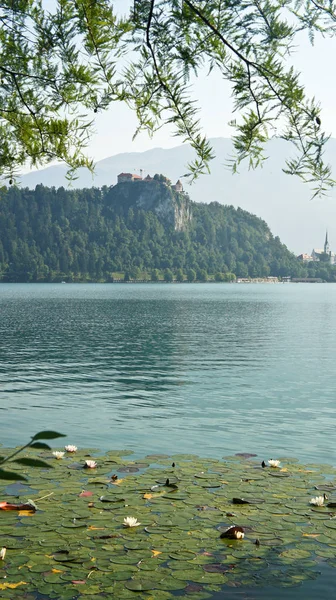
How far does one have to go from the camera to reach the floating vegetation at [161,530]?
278 inches

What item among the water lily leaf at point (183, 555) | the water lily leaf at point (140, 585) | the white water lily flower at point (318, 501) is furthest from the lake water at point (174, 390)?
the water lily leaf at point (140, 585)

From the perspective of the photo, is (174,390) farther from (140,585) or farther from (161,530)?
(140,585)

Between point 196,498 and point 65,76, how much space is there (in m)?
6.28

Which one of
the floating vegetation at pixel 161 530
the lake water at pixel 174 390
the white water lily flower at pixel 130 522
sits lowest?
the lake water at pixel 174 390

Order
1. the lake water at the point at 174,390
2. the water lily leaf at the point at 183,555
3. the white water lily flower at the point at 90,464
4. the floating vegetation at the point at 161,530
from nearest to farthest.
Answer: the floating vegetation at the point at 161,530, the water lily leaf at the point at 183,555, the white water lily flower at the point at 90,464, the lake water at the point at 174,390

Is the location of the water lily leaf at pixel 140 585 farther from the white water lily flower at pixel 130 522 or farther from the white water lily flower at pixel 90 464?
the white water lily flower at pixel 90 464

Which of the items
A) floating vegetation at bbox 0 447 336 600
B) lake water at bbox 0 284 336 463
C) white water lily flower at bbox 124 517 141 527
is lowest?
lake water at bbox 0 284 336 463

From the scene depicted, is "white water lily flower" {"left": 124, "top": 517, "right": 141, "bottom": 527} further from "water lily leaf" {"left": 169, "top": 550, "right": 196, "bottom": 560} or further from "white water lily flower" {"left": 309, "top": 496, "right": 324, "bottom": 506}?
"white water lily flower" {"left": 309, "top": 496, "right": 324, "bottom": 506}

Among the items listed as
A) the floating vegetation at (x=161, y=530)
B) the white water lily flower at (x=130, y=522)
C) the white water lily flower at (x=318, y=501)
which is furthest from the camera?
the white water lily flower at (x=318, y=501)

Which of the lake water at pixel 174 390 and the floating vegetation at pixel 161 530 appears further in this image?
the lake water at pixel 174 390

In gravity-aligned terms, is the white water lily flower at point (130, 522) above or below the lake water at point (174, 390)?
above

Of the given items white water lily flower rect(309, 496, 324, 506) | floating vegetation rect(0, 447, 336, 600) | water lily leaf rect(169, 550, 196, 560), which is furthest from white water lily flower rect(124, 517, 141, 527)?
white water lily flower rect(309, 496, 324, 506)

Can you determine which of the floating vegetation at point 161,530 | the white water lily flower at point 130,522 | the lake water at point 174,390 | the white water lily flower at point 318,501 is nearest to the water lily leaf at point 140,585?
the floating vegetation at point 161,530

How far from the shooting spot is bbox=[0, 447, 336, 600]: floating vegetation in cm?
705
